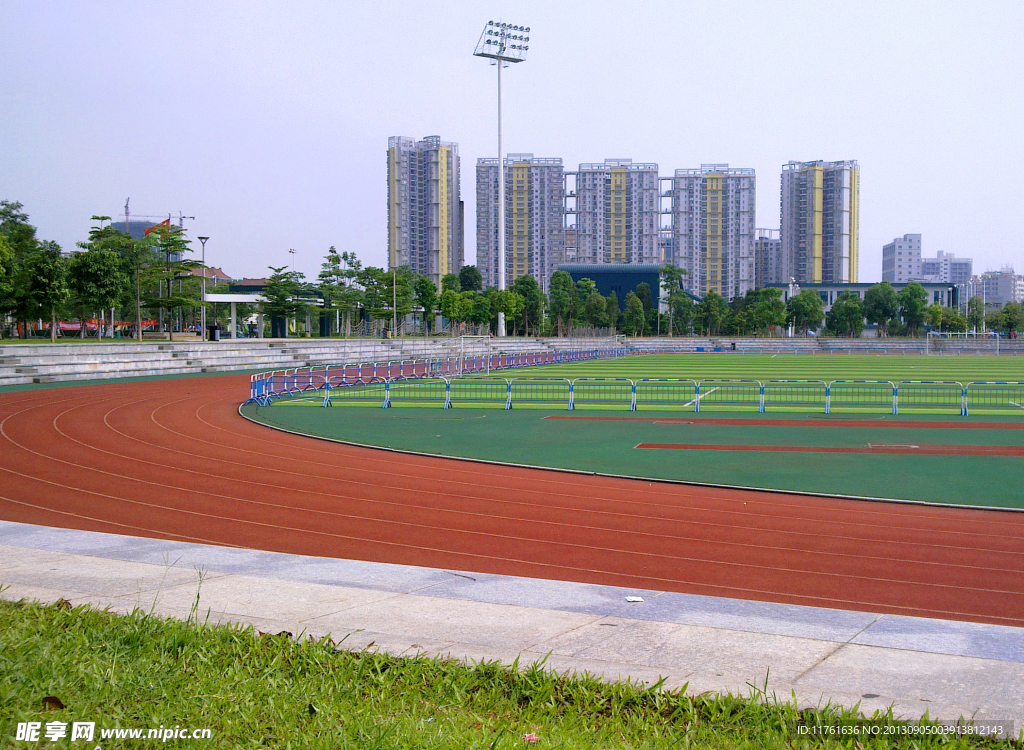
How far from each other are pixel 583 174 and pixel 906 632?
6879 inches

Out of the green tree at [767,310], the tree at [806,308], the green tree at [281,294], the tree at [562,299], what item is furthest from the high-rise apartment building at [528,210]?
the green tree at [281,294]

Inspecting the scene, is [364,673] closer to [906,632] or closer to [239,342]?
[906,632]

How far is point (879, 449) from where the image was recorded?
1731 centimetres

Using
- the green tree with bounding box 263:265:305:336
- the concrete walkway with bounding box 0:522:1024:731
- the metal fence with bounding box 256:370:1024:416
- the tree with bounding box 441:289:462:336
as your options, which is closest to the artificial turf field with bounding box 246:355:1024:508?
the metal fence with bounding box 256:370:1024:416

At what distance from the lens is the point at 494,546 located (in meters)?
9.32

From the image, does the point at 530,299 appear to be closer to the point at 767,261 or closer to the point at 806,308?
the point at 806,308

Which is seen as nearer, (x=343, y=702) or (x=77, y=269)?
(x=343, y=702)

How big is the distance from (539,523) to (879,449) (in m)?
9.84

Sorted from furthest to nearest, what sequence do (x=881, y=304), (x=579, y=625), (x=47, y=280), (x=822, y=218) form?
1. (x=822, y=218)
2. (x=881, y=304)
3. (x=47, y=280)
4. (x=579, y=625)

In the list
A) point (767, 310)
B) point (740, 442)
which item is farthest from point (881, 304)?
point (740, 442)

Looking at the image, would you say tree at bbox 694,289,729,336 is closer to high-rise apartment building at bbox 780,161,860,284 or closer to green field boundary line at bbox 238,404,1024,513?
high-rise apartment building at bbox 780,161,860,284

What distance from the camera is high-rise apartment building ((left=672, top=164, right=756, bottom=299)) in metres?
169

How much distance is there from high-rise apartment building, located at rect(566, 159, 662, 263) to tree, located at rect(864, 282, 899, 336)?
60657 millimetres

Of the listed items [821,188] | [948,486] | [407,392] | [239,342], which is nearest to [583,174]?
[821,188]
